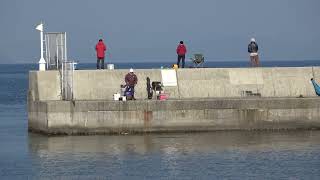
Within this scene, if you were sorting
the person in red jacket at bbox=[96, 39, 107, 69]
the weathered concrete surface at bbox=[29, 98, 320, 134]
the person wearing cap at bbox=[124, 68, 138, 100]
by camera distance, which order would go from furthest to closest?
the person in red jacket at bbox=[96, 39, 107, 69] < the person wearing cap at bbox=[124, 68, 138, 100] < the weathered concrete surface at bbox=[29, 98, 320, 134]

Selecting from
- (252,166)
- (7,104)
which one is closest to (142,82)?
(252,166)

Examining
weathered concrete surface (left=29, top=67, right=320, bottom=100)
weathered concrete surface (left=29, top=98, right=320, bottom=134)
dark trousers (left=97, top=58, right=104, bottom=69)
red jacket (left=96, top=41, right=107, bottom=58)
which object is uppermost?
red jacket (left=96, top=41, right=107, bottom=58)

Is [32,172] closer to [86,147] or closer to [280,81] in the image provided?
[86,147]

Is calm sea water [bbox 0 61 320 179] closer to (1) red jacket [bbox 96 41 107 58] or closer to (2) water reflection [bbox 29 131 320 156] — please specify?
(2) water reflection [bbox 29 131 320 156]

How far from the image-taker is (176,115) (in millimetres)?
41000

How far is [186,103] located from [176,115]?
589 millimetres

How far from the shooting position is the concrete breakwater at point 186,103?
40688mm

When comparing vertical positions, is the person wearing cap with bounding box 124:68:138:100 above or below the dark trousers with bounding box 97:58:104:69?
below

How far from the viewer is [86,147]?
3881 centimetres

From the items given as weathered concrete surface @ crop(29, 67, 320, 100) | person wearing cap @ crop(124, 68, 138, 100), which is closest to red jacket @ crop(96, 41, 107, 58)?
weathered concrete surface @ crop(29, 67, 320, 100)

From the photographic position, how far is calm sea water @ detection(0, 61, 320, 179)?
33625 mm

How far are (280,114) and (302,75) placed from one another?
2.82 meters

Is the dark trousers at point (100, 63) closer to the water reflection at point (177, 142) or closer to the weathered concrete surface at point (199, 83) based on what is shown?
the weathered concrete surface at point (199, 83)

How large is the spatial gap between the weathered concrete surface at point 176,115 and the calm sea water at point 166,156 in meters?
0.36
